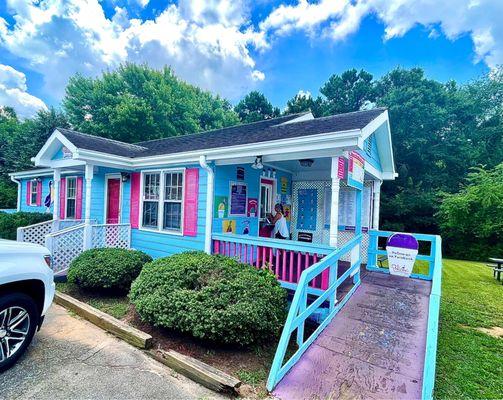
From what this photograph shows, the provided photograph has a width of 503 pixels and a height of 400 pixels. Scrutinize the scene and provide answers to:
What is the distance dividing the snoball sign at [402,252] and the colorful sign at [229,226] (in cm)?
368

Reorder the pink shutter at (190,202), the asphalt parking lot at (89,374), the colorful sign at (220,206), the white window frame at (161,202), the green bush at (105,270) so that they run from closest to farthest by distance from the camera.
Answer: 1. the asphalt parking lot at (89,374)
2. the green bush at (105,270)
3. the colorful sign at (220,206)
4. the pink shutter at (190,202)
5. the white window frame at (161,202)

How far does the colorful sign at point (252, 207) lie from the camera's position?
23.9 feet

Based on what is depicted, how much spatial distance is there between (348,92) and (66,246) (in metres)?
21.7

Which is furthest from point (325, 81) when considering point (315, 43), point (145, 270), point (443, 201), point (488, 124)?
point (145, 270)

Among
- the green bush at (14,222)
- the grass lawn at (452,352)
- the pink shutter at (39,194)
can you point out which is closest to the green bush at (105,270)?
the grass lawn at (452,352)

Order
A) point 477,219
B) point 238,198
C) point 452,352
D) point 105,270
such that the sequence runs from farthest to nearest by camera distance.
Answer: point 477,219, point 238,198, point 105,270, point 452,352

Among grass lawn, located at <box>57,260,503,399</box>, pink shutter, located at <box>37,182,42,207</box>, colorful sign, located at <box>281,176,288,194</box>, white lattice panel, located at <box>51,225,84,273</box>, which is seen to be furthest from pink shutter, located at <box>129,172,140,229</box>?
pink shutter, located at <box>37,182,42,207</box>

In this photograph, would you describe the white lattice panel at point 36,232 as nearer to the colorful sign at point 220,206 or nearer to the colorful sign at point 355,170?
the colorful sign at point 220,206

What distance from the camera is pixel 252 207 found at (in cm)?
736

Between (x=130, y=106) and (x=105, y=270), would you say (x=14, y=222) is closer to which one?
(x=105, y=270)

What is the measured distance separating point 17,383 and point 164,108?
2294 centimetres

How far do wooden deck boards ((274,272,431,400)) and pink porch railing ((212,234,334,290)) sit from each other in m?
0.92

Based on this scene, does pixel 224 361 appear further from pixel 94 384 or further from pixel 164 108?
pixel 164 108

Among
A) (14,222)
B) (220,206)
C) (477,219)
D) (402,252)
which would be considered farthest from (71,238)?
(477,219)
